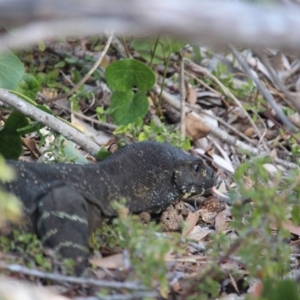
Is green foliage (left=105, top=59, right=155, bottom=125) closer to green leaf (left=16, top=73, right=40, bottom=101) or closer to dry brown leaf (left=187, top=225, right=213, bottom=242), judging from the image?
green leaf (left=16, top=73, right=40, bottom=101)

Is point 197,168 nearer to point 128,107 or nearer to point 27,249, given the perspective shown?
point 128,107

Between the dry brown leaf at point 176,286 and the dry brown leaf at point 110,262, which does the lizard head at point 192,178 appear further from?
the dry brown leaf at point 176,286

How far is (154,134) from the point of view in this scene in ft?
16.1

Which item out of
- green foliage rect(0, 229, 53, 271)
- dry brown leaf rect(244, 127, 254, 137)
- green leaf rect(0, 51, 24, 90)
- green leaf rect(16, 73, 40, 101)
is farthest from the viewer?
dry brown leaf rect(244, 127, 254, 137)

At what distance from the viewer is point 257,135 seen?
6562mm

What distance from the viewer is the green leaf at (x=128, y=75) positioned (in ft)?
17.5

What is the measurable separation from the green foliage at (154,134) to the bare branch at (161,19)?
8.22 feet

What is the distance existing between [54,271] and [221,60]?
15.1 feet

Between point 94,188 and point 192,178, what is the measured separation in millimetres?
855

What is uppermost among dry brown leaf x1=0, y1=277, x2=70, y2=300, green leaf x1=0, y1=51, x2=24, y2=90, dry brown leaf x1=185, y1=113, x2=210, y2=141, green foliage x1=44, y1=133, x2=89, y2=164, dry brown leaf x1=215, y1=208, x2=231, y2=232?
dry brown leaf x1=185, y1=113, x2=210, y2=141

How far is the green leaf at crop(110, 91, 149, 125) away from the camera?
559 centimetres

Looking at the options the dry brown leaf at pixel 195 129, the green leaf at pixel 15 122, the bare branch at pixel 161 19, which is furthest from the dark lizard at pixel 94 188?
the dry brown leaf at pixel 195 129

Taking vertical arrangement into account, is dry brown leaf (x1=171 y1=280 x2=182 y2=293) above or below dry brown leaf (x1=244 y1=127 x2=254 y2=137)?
below

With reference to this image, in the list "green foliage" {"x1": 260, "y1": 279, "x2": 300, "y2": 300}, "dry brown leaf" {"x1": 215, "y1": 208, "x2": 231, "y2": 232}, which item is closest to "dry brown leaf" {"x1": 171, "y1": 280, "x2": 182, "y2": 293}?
"green foliage" {"x1": 260, "y1": 279, "x2": 300, "y2": 300}
